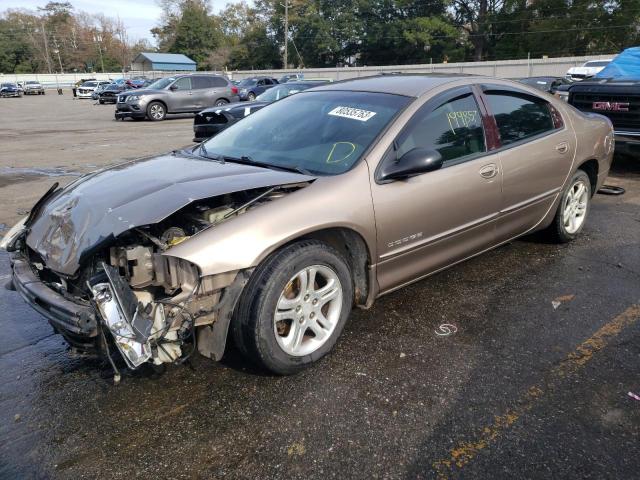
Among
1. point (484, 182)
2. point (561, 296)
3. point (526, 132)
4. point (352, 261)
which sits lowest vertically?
point (561, 296)

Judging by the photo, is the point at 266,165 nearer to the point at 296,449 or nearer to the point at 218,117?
the point at 296,449

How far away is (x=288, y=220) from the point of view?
2752 mm

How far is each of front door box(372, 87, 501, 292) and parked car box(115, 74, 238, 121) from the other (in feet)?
57.7

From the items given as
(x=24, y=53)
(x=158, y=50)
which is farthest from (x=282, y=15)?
(x=24, y=53)

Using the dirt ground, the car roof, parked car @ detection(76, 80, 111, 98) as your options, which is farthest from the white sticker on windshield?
parked car @ detection(76, 80, 111, 98)

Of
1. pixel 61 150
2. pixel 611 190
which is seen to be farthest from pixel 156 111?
pixel 611 190

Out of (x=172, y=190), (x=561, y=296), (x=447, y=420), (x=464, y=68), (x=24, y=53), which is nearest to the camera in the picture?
(x=447, y=420)

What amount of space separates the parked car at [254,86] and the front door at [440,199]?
20928 millimetres

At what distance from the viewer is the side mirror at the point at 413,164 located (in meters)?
3.12

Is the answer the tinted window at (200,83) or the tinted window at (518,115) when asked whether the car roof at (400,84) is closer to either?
the tinted window at (518,115)

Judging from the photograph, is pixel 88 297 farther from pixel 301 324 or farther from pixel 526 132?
pixel 526 132

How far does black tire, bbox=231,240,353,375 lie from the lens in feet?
8.70

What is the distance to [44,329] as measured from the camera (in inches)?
138

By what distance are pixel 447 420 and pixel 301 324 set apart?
898 millimetres
